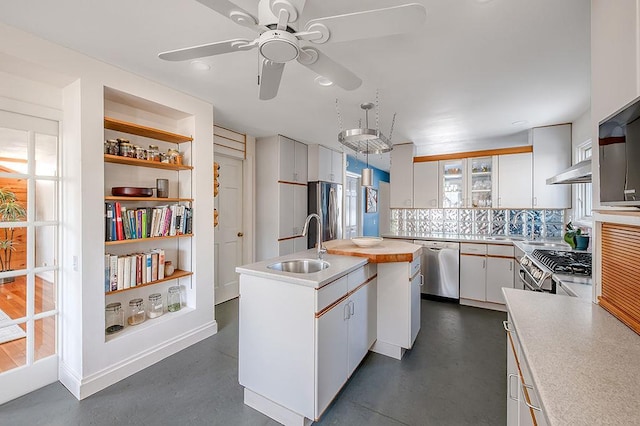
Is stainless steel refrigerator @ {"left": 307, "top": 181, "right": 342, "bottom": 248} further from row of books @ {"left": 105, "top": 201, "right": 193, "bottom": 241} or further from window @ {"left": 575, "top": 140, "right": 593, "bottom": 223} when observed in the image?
window @ {"left": 575, "top": 140, "right": 593, "bottom": 223}

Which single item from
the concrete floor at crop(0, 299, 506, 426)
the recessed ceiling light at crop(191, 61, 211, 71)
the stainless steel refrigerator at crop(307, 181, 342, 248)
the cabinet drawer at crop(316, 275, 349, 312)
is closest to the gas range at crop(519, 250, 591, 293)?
the concrete floor at crop(0, 299, 506, 426)

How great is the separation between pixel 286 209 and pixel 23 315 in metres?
2.92

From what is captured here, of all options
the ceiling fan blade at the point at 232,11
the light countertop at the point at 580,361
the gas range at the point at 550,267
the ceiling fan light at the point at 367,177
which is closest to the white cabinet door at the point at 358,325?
the light countertop at the point at 580,361

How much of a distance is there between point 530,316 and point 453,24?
164cm

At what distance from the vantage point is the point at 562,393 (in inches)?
27.3

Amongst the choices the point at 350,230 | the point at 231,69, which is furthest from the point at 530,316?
the point at 350,230

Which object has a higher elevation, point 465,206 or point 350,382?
point 465,206

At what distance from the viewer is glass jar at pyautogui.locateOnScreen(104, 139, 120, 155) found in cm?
224

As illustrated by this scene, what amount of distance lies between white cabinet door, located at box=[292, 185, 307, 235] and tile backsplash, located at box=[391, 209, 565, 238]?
5.10 feet

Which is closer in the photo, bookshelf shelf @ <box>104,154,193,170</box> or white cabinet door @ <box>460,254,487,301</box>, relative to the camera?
bookshelf shelf @ <box>104,154,193,170</box>

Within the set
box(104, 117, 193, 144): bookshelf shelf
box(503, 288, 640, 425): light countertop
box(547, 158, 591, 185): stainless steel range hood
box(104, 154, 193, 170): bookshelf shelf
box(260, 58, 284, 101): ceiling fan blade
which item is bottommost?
box(503, 288, 640, 425): light countertop

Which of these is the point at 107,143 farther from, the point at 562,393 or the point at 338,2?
the point at 562,393

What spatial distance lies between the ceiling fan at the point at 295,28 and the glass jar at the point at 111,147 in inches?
48.1

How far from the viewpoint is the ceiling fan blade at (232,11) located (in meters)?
1.10
